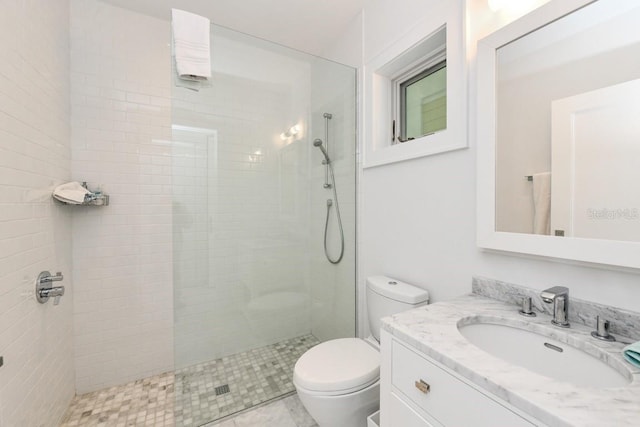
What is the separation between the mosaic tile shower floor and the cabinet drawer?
3.36 feet

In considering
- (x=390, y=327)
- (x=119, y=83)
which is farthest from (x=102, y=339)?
(x=390, y=327)

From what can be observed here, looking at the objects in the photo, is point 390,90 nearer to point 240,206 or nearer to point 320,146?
point 320,146

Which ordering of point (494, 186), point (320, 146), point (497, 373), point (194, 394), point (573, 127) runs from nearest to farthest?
point (497, 373), point (573, 127), point (494, 186), point (194, 394), point (320, 146)

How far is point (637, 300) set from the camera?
2.54ft

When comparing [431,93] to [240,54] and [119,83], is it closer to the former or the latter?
[240,54]

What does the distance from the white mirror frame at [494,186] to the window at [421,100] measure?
324 millimetres

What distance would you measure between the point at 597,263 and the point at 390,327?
2.15 ft

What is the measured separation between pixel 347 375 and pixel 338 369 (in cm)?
6

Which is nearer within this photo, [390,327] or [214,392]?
[390,327]

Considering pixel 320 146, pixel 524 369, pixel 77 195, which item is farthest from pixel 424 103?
pixel 77 195

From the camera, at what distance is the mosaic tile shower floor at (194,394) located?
5.11 feet

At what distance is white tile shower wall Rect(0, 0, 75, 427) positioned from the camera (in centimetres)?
110

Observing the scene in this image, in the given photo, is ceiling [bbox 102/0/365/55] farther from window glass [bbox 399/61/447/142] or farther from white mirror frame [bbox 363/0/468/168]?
window glass [bbox 399/61/447/142]

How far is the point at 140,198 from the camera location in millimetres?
1923
